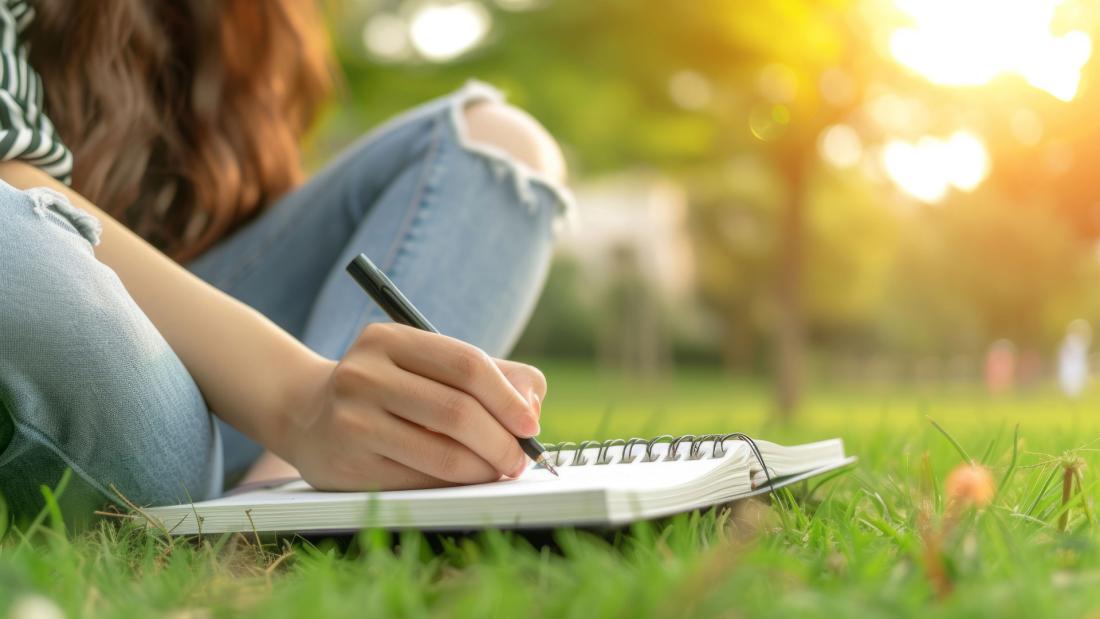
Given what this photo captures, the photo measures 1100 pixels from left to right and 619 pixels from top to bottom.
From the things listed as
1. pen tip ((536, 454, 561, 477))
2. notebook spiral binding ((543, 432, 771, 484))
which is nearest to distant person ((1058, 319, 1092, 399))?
notebook spiral binding ((543, 432, 771, 484))

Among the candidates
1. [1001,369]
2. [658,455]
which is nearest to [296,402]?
[658,455]

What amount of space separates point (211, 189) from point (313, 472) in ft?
2.40

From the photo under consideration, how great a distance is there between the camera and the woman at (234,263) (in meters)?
0.83

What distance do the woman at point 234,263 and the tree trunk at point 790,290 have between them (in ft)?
15.6

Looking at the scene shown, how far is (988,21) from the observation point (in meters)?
2.53

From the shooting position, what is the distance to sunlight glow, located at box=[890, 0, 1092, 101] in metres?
1.67

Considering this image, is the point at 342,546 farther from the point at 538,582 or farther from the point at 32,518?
the point at 32,518

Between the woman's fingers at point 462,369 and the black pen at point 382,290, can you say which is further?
the black pen at point 382,290

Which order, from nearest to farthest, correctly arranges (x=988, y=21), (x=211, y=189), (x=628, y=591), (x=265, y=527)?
1. (x=628, y=591)
2. (x=265, y=527)
3. (x=211, y=189)
4. (x=988, y=21)

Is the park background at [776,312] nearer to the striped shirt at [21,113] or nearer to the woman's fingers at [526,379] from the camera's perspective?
the woman's fingers at [526,379]

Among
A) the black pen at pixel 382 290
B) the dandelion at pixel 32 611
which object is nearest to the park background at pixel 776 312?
the dandelion at pixel 32 611

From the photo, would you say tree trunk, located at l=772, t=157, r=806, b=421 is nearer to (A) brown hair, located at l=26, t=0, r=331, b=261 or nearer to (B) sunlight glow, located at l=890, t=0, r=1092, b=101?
(B) sunlight glow, located at l=890, t=0, r=1092, b=101

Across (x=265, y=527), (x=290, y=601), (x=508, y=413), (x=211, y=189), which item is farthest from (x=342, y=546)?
(x=211, y=189)

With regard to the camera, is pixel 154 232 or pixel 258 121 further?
pixel 258 121
